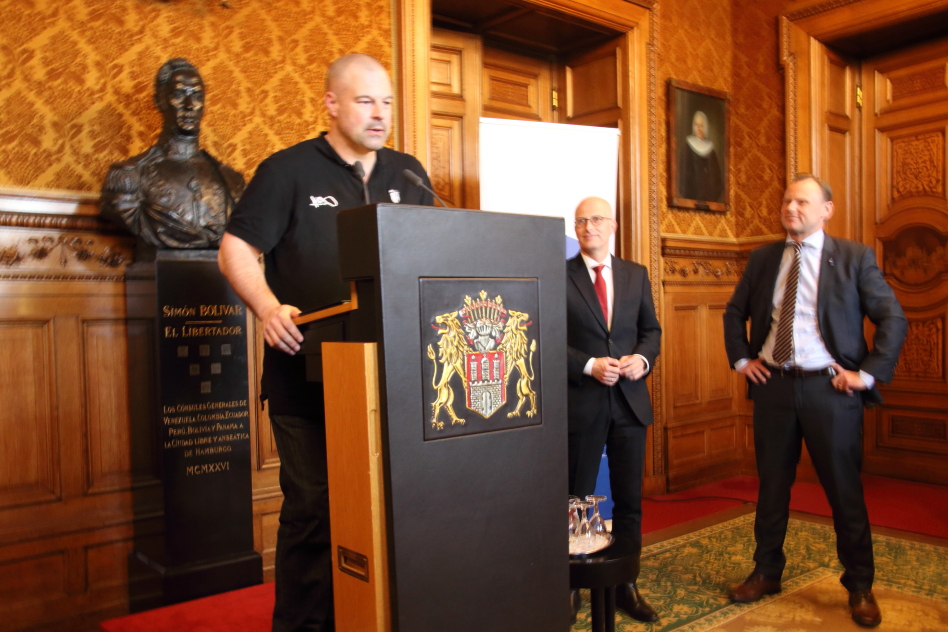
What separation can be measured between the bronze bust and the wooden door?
417cm

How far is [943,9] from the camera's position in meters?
4.48

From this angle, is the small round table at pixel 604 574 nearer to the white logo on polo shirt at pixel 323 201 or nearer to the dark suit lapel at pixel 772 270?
the white logo on polo shirt at pixel 323 201

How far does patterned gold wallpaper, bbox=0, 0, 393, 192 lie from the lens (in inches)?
110

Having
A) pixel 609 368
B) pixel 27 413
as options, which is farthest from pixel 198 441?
pixel 609 368

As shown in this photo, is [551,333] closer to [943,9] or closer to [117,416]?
[117,416]

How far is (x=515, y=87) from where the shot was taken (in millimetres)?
4926

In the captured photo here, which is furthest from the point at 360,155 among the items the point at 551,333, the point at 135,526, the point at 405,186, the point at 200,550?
the point at 135,526

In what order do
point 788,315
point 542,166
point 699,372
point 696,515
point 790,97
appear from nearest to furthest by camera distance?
point 788,315, point 542,166, point 696,515, point 790,97, point 699,372

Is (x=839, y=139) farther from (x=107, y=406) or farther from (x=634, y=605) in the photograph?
(x=107, y=406)

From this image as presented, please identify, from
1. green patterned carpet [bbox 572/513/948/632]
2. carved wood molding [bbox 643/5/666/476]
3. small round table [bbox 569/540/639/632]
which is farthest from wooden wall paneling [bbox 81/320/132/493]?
carved wood molding [bbox 643/5/666/476]

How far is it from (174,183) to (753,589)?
2600mm

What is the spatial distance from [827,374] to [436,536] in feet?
6.88

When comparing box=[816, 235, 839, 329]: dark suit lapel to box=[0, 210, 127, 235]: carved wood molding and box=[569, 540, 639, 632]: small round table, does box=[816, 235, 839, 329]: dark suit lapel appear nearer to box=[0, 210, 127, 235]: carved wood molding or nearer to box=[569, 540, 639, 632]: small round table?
box=[569, 540, 639, 632]: small round table

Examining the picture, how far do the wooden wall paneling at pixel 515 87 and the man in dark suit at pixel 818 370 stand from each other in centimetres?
223
